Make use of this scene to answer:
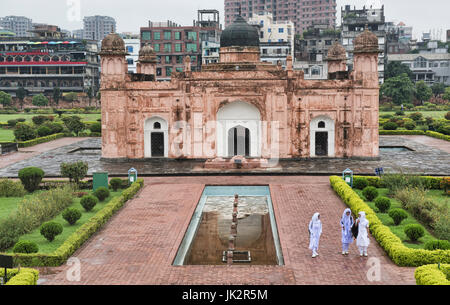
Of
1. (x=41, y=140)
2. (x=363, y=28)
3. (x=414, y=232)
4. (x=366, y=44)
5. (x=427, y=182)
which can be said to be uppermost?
(x=363, y=28)

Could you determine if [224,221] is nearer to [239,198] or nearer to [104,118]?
[239,198]

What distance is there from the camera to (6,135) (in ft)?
179

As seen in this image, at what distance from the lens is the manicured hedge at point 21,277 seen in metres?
13.5

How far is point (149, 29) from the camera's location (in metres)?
96.9

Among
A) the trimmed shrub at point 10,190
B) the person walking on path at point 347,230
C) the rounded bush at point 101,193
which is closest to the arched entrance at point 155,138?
the trimmed shrub at point 10,190

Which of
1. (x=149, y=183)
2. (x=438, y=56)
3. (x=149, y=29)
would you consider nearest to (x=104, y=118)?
(x=149, y=183)

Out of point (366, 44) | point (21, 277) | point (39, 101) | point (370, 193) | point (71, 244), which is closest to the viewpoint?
point (21, 277)

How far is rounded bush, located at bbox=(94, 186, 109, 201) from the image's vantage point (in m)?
25.6

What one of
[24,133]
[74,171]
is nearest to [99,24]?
[24,133]

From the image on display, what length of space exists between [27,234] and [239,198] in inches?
417

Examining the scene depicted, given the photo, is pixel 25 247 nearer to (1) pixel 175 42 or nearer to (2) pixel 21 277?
(2) pixel 21 277

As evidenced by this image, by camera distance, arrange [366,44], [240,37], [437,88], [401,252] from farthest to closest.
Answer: [437,88]
[240,37]
[366,44]
[401,252]

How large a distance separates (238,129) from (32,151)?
55.1ft

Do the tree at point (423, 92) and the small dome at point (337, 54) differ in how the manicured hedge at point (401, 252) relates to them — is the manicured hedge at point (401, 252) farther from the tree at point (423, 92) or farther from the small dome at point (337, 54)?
the tree at point (423, 92)
